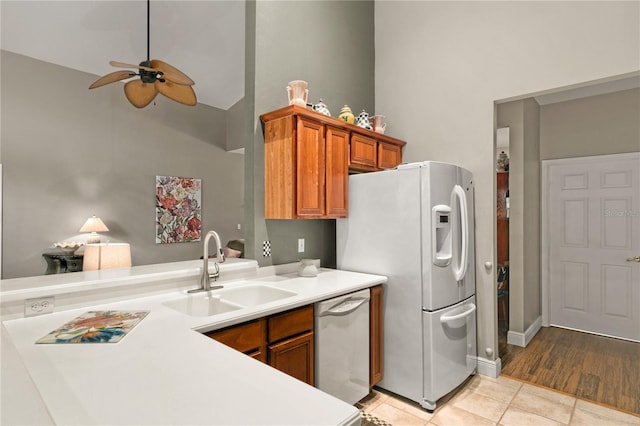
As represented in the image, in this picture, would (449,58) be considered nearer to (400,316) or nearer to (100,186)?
(400,316)

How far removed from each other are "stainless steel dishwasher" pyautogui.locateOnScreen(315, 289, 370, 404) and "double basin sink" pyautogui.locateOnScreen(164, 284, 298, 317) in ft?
0.90

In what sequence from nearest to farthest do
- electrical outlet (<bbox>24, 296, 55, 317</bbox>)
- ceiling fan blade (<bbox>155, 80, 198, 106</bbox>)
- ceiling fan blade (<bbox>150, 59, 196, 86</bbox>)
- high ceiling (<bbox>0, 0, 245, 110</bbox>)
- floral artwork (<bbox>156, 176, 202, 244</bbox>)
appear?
electrical outlet (<bbox>24, 296, 55, 317</bbox>) → ceiling fan blade (<bbox>150, 59, 196, 86</bbox>) → ceiling fan blade (<bbox>155, 80, 198, 106</bbox>) → high ceiling (<bbox>0, 0, 245, 110</bbox>) → floral artwork (<bbox>156, 176, 202, 244</bbox>)

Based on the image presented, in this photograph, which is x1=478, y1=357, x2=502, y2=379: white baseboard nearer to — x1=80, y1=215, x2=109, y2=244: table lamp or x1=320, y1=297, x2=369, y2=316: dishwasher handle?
x1=320, y1=297, x2=369, y2=316: dishwasher handle

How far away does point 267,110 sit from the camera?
2689 millimetres

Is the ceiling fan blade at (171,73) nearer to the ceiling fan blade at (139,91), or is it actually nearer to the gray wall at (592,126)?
the ceiling fan blade at (139,91)

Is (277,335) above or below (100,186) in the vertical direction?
below

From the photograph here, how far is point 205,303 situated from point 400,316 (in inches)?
53.4

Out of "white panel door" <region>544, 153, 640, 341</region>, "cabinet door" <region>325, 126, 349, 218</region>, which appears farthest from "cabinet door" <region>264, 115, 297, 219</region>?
"white panel door" <region>544, 153, 640, 341</region>

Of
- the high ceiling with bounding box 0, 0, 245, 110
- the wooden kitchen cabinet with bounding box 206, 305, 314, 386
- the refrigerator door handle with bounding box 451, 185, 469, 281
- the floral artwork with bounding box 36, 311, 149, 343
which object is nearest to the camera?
the floral artwork with bounding box 36, 311, 149, 343

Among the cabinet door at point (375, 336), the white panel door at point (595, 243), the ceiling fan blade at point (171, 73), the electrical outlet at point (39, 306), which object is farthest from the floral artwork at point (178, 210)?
the white panel door at point (595, 243)

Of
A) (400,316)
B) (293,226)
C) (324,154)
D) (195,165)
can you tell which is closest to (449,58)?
(324,154)

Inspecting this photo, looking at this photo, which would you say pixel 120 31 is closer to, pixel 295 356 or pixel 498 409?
pixel 295 356

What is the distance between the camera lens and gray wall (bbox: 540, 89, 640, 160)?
3.67 m

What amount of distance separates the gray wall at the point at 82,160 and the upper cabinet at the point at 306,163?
3.68m
